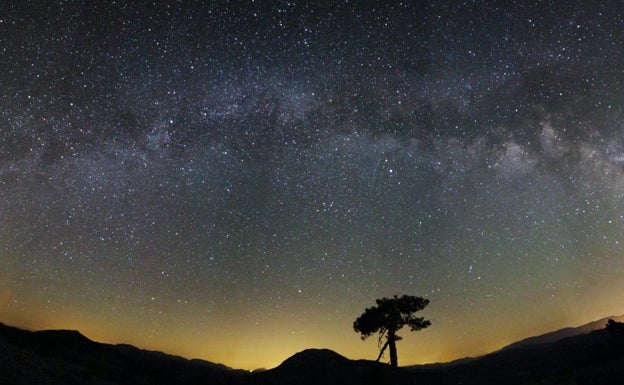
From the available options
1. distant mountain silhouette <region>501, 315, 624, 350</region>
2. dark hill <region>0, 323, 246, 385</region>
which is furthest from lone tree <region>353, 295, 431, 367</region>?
distant mountain silhouette <region>501, 315, 624, 350</region>

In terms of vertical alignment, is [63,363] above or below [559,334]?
below

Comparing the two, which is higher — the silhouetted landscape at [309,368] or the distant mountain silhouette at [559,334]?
the distant mountain silhouette at [559,334]

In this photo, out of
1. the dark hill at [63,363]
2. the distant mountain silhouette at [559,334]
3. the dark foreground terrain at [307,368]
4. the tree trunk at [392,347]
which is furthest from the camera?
the distant mountain silhouette at [559,334]

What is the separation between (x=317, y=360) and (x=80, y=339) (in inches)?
1322

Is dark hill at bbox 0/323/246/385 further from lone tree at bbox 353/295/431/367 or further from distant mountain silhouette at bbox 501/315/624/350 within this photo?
distant mountain silhouette at bbox 501/315/624/350

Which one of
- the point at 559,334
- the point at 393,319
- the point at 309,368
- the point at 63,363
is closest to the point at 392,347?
the point at 393,319

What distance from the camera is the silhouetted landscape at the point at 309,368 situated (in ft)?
86.6

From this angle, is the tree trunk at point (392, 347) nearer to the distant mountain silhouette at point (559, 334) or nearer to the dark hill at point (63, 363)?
the dark hill at point (63, 363)

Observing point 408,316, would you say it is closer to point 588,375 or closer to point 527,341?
point 588,375

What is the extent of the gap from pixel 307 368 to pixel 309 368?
345 millimetres

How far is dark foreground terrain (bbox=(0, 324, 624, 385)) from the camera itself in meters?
26.3

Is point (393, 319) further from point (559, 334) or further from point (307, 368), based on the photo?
point (559, 334)

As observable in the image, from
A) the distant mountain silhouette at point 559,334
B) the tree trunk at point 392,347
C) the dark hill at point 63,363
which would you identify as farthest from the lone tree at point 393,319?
the distant mountain silhouette at point 559,334

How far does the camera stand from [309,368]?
62.3m
